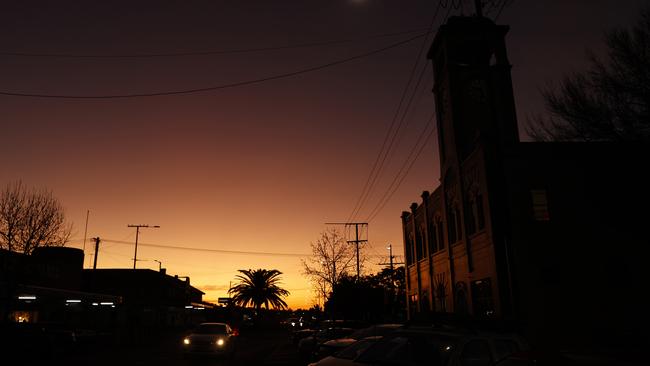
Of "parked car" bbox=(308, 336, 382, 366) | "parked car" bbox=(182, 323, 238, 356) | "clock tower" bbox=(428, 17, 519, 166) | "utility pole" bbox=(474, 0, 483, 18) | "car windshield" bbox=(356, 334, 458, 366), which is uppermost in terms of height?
"clock tower" bbox=(428, 17, 519, 166)

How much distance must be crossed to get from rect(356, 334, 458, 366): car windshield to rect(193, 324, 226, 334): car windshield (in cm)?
1501

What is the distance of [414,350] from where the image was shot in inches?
293


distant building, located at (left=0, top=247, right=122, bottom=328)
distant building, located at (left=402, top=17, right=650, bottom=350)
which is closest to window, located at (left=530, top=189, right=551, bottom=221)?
distant building, located at (left=402, top=17, right=650, bottom=350)

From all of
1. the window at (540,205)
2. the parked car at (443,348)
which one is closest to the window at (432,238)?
the window at (540,205)

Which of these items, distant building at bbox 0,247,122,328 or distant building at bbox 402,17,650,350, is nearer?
distant building at bbox 402,17,650,350

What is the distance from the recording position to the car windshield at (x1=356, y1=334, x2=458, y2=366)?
718 cm

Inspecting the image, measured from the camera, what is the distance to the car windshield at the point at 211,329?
848 inches

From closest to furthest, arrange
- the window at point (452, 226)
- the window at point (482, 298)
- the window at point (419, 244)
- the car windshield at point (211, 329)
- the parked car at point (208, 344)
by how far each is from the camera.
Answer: the parked car at point (208, 344) → the car windshield at point (211, 329) → the window at point (482, 298) → the window at point (452, 226) → the window at point (419, 244)

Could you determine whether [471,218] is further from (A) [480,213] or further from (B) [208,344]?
(B) [208,344]

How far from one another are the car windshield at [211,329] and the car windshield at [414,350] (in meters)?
15.0

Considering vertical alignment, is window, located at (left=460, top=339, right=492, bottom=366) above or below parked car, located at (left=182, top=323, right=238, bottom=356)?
above

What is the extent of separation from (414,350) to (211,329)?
16202mm

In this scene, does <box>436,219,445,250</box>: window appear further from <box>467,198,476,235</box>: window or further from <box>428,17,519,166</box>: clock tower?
<box>467,198,476,235</box>: window

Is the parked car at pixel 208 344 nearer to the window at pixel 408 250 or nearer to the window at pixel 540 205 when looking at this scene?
the window at pixel 540 205
